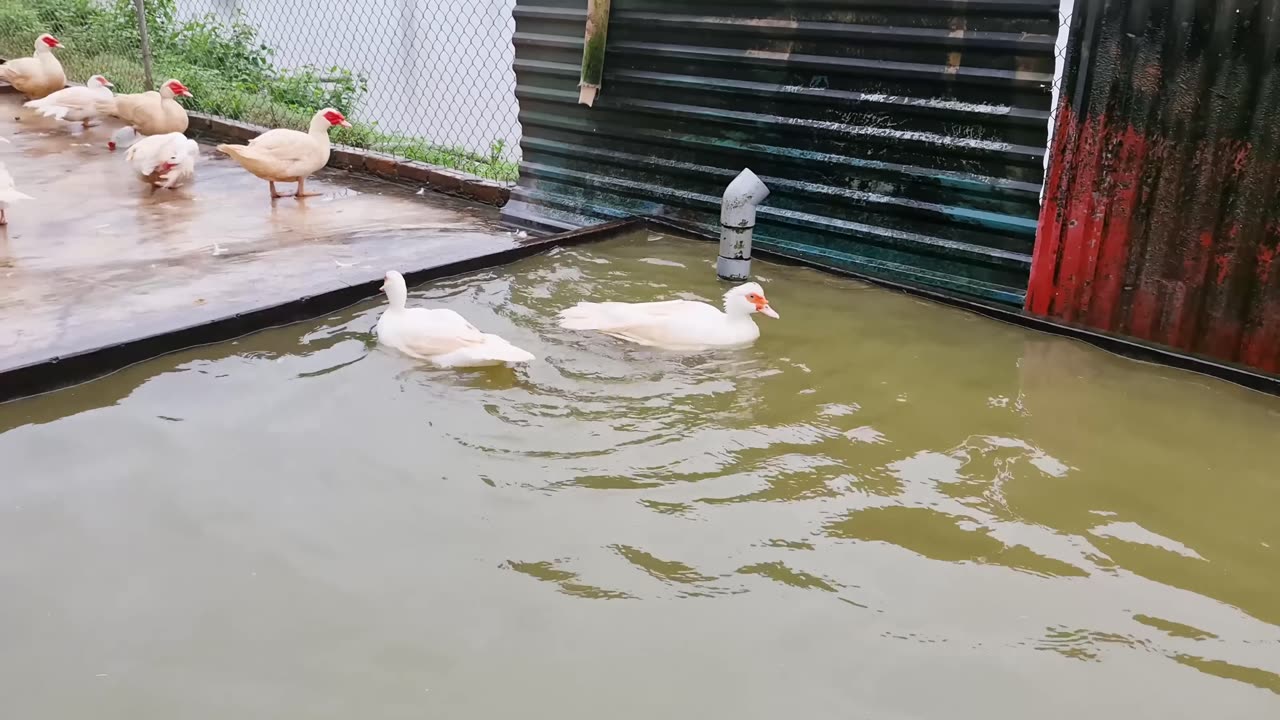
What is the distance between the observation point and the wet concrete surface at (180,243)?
5500 mm

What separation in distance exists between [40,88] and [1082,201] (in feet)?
41.2

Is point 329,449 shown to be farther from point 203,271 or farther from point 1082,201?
point 1082,201

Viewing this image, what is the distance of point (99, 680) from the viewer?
260 centimetres

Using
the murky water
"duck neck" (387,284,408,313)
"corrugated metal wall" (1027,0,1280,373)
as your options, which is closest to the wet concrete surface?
"duck neck" (387,284,408,313)

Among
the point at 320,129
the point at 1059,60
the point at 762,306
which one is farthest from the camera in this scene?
the point at 320,129

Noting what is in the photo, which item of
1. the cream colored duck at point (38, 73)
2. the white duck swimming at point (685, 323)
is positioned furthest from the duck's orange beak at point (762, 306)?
the cream colored duck at point (38, 73)

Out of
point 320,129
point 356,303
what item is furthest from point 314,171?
point 356,303

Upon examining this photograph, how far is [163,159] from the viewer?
8.77 metres

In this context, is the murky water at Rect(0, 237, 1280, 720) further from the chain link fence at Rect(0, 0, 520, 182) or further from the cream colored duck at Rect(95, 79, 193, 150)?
the cream colored duck at Rect(95, 79, 193, 150)

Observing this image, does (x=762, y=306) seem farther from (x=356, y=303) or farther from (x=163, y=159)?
(x=163, y=159)

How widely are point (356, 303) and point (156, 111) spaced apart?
251 inches

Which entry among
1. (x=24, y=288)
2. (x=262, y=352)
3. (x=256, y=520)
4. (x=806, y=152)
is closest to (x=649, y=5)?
(x=806, y=152)

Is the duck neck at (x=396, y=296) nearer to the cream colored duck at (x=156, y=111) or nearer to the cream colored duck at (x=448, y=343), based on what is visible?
the cream colored duck at (x=448, y=343)

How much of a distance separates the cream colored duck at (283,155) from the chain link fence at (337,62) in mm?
1470
